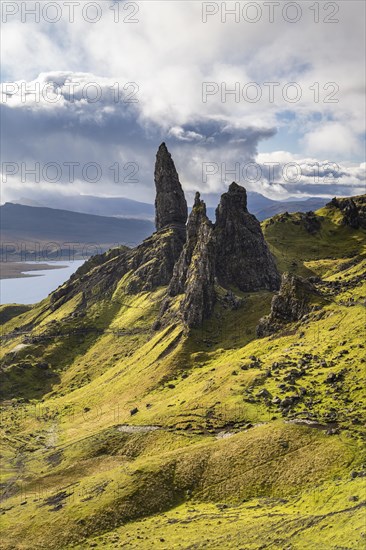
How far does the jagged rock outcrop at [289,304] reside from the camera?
541ft

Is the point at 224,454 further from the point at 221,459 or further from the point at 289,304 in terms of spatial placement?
the point at 289,304

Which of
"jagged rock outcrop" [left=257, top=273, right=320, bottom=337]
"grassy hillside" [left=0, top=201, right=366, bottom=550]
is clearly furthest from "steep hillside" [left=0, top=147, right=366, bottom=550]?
"jagged rock outcrop" [left=257, top=273, right=320, bottom=337]

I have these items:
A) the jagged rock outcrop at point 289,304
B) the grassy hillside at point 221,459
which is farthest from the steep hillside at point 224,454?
the jagged rock outcrop at point 289,304

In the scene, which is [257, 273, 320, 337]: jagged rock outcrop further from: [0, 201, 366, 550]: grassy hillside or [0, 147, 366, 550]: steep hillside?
[0, 201, 366, 550]: grassy hillside

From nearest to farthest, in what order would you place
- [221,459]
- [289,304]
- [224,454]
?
1. [221,459]
2. [224,454]
3. [289,304]

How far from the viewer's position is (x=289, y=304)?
168 metres

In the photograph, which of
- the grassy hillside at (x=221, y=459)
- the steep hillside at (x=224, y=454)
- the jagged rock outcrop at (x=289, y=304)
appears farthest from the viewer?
the jagged rock outcrop at (x=289, y=304)

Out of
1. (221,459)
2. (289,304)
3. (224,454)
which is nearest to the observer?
(221,459)

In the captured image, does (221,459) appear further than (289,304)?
No

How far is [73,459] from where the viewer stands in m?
127

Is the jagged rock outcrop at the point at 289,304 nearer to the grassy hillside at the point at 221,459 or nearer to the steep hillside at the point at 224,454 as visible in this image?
the steep hillside at the point at 224,454

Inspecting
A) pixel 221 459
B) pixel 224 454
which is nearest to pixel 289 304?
pixel 224 454

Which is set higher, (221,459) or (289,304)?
(289,304)

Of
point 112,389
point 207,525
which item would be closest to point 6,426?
point 112,389
